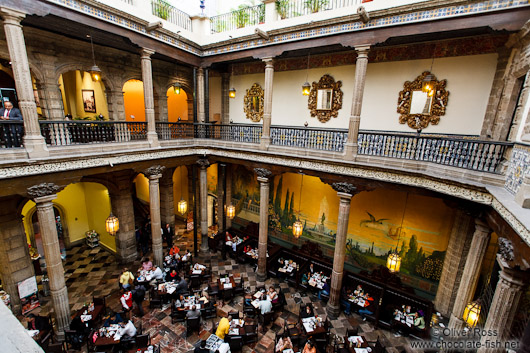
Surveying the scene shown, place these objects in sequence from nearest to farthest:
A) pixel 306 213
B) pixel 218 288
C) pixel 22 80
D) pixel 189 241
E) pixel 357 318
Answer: pixel 22 80 → pixel 357 318 → pixel 218 288 → pixel 306 213 → pixel 189 241

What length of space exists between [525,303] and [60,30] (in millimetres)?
14229

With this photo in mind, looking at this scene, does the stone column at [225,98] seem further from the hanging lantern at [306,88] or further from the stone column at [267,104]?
the hanging lantern at [306,88]

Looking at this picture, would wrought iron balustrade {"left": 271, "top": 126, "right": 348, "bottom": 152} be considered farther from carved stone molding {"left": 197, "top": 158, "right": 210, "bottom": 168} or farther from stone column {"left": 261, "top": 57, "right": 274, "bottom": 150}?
carved stone molding {"left": 197, "top": 158, "right": 210, "bottom": 168}

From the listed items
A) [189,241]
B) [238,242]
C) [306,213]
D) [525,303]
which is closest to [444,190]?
[525,303]

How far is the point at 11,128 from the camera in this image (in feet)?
18.6

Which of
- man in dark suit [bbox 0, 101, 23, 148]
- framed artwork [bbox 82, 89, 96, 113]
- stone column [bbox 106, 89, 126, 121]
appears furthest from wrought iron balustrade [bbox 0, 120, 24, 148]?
framed artwork [bbox 82, 89, 96, 113]

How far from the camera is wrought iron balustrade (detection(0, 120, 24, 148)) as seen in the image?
5559 mm

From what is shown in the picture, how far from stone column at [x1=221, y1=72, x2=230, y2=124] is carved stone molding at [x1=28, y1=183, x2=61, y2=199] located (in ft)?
25.6

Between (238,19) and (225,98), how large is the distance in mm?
3716

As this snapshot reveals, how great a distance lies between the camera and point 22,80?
5.53 m

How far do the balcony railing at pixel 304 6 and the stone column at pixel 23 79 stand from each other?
6902 mm

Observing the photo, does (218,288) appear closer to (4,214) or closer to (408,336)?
(408,336)

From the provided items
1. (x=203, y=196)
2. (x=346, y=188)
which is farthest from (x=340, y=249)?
(x=203, y=196)

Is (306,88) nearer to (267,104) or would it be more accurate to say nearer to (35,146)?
(267,104)
